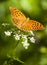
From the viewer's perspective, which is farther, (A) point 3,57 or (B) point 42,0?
(B) point 42,0

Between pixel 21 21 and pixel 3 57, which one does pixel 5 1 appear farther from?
pixel 3 57

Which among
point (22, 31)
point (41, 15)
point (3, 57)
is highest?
point (41, 15)

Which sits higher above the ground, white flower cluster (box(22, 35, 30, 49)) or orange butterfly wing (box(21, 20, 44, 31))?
orange butterfly wing (box(21, 20, 44, 31))

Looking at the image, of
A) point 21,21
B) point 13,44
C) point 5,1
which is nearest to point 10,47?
point 13,44
